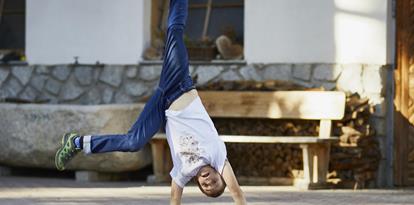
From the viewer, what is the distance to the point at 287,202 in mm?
8898

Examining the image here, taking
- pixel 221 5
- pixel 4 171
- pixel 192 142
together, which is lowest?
pixel 4 171

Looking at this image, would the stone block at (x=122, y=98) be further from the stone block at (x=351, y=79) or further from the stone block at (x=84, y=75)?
the stone block at (x=351, y=79)

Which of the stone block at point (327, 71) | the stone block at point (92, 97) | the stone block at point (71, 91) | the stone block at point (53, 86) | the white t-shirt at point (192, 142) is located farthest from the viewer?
the stone block at point (53, 86)

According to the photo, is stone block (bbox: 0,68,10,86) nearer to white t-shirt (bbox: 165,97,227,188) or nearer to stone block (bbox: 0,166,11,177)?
stone block (bbox: 0,166,11,177)

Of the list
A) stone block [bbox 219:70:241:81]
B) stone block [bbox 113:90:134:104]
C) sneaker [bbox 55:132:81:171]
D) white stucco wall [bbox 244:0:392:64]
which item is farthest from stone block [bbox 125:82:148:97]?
sneaker [bbox 55:132:81:171]

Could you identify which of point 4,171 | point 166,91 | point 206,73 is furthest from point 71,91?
point 166,91

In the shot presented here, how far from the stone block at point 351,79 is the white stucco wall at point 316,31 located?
85 mm

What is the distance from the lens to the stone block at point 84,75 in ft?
41.1

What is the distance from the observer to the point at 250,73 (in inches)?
459

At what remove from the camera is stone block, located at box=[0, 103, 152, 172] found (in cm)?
1103

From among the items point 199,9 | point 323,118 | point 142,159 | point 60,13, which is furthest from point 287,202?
point 60,13

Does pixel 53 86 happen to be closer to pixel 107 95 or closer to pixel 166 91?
pixel 107 95

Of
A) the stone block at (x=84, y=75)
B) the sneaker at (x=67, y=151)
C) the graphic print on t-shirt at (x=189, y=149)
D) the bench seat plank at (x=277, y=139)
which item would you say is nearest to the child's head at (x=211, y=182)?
the graphic print on t-shirt at (x=189, y=149)

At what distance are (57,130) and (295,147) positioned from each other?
264 cm
